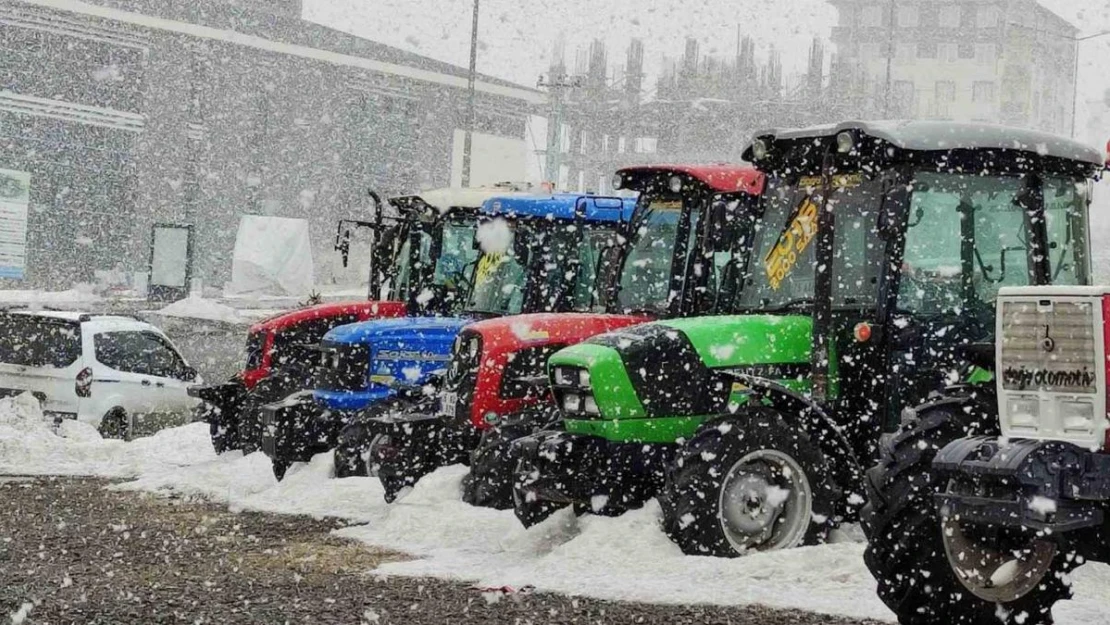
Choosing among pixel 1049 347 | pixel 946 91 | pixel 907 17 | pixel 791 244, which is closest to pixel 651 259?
pixel 791 244

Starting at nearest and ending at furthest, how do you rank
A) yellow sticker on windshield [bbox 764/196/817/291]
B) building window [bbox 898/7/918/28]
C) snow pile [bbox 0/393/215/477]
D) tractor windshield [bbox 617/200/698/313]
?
yellow sticker on windshield [bbox 764/196/817/291] → tractor windshield [bbox 617/200/698/313] → snow pile [bbox 0/393/215/477] → building window [bbox 898/7/918/28]

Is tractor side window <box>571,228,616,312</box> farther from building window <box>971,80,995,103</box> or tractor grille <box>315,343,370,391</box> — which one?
building window <box>971,80,995,103</box>

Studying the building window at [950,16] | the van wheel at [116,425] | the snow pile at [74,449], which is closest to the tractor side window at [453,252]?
the snow pile at [74,449]

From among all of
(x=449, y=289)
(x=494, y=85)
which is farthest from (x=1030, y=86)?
(x=449, y=289)

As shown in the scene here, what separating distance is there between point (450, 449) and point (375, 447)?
25.3 inches

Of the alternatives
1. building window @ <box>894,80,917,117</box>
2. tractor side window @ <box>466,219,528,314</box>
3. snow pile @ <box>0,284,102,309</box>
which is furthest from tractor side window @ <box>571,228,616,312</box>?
building window @ <box>894,80,917,117</box>

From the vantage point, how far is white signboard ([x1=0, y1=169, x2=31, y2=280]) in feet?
136

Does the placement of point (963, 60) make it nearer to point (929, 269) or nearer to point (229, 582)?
point (929, 269)

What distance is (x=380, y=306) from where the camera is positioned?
16.5 metres

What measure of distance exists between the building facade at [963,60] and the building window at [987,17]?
0.04 m

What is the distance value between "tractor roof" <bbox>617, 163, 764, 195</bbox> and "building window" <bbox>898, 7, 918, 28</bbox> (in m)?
68.2

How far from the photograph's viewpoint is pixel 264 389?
15.8 metres

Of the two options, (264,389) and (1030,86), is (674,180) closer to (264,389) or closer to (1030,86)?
(264,389)

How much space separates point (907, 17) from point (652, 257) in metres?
69.4
